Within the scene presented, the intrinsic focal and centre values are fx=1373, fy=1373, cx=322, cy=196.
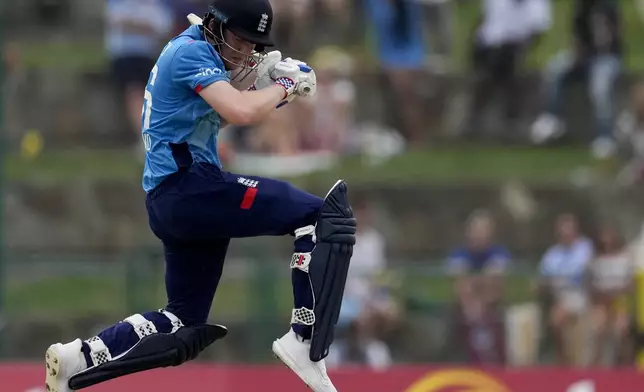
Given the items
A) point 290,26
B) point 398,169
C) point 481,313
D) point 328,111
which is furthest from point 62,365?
point 290,26

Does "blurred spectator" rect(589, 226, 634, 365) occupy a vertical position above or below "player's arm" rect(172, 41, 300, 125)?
below

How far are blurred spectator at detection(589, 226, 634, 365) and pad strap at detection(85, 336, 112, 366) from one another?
5.02 meters

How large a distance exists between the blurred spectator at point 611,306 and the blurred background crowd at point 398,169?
2cm

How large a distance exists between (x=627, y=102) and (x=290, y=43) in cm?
326

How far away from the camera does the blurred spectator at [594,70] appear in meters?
13.0

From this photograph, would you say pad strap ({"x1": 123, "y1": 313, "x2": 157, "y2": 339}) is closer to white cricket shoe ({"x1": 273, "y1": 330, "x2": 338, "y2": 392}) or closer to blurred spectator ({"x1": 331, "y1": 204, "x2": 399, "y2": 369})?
white cricket shoe ({"x1": 273, "y1": 330, "x2": 338, "y2": 392})

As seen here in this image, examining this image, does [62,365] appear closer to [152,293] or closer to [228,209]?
[228,209]

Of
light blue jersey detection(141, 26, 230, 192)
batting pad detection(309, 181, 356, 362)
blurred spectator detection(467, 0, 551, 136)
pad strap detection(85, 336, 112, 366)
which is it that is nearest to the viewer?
light blue jersey detection(141, 26, 230, 192)

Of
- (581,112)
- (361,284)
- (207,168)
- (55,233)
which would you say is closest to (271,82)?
(207,168)

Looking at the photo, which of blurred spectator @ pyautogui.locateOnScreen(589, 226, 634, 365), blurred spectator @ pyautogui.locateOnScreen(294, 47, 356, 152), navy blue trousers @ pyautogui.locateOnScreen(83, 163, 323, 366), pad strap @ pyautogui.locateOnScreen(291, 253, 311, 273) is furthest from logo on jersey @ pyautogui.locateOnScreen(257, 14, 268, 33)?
blurred spectator @ pyautogui.locateOnScreen(294, 47, 356, 152)

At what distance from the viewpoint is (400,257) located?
40.3 feet

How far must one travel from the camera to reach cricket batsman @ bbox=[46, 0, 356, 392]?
20.6 ft

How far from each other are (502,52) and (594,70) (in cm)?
89

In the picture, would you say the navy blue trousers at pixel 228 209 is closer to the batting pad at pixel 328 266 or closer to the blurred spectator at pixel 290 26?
the batting pad at pixel 328 266
